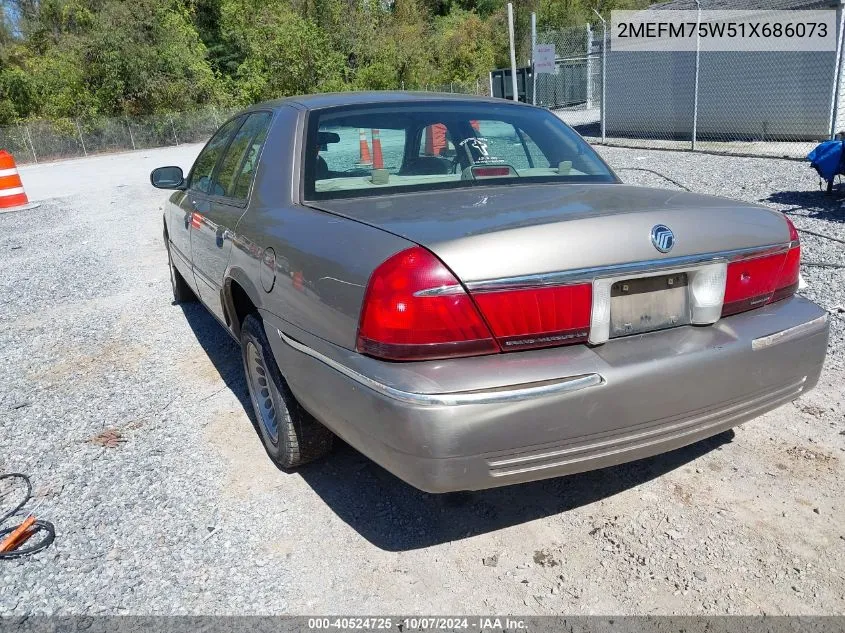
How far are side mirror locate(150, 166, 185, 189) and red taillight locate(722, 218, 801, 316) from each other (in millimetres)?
3649

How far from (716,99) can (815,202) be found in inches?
379

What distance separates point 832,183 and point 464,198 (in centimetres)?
683

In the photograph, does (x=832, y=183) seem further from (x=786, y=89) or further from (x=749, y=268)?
(x=786, y=89)

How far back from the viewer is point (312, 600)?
2316mm

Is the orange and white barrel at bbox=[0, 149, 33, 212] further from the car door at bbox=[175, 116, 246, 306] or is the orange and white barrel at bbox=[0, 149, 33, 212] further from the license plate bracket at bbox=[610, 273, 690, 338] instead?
the license plate bracket at bbox=[610, 273, 690, 338]

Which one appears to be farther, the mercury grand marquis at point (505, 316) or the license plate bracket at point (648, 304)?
the license plate bracket at point (648, 304)

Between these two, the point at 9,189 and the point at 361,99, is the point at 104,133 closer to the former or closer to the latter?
the point at 9,189

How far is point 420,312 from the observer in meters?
2.07

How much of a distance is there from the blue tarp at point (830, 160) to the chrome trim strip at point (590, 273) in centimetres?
626

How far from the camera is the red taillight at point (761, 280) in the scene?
247cm

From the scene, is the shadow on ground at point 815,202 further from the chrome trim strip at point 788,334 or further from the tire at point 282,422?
the tire at point 282,422

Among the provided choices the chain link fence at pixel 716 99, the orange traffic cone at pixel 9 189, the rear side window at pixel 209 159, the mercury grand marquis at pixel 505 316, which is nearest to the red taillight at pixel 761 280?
the mercury grand marquis at pixel 505 316

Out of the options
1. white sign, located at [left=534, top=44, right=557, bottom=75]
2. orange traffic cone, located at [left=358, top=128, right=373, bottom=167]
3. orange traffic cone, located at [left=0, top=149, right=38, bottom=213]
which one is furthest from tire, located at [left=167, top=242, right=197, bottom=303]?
white sign, located at [left=534, top=44, right=557, bottom=75]

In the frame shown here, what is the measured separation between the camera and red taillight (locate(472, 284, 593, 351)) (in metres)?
2.09
